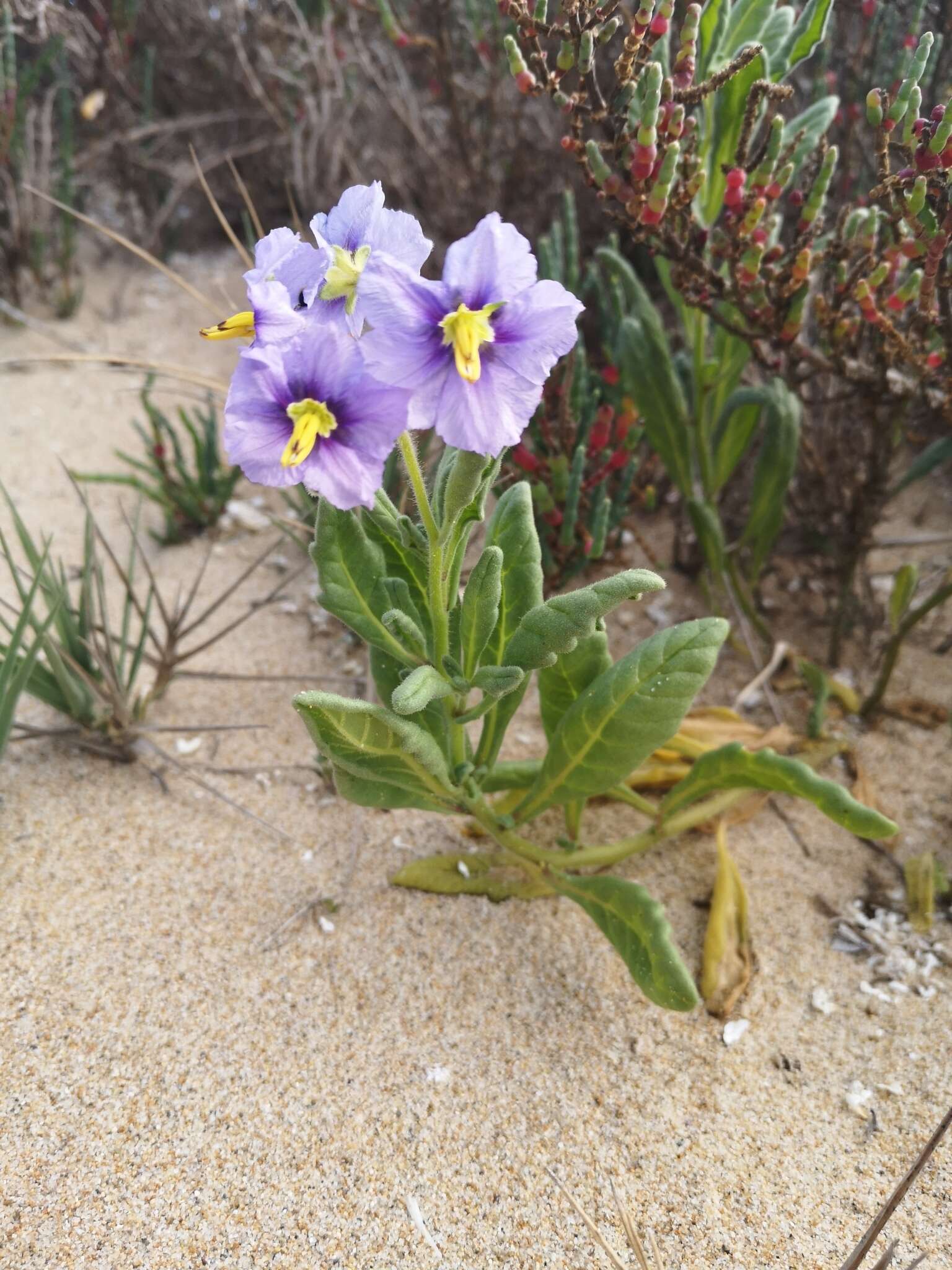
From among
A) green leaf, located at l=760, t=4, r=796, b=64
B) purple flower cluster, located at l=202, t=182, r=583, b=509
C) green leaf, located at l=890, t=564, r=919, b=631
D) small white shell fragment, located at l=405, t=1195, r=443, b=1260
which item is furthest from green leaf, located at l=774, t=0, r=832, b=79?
small white shell fragment, located at l=405, t=1195, r=443, b=1260

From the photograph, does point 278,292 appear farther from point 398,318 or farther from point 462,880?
point 462,880

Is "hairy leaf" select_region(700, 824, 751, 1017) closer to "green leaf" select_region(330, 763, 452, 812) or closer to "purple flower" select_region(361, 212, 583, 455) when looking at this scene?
"green leaf" select_region(330, 763, 452, 812)

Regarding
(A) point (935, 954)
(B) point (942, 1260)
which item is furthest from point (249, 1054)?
(A) point (935, 954)

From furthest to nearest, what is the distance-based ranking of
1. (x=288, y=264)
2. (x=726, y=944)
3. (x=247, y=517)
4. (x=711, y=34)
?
(x=247, y=517) < (x=711, y=34) < (x=726, y=944) < (x=288, y=264)

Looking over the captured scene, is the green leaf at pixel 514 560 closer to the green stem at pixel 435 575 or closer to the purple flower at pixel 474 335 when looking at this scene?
the green stem at pixel 435 575

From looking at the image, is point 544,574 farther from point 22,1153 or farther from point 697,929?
point 22,1153

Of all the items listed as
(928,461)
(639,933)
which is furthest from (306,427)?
(928,461)

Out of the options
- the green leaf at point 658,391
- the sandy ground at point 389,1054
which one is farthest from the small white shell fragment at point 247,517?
the green leaf at point 658,391
